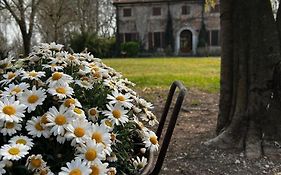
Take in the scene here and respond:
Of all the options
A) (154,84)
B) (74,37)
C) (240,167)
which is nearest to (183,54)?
(74,37)

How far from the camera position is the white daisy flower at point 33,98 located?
146 centimetres

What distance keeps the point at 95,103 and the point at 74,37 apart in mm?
34965

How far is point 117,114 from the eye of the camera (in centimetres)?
158

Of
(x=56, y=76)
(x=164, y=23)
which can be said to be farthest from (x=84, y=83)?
(x=164, y=23)

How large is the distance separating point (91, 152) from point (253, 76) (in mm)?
3419

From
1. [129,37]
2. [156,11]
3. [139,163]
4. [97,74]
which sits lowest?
[139,163]

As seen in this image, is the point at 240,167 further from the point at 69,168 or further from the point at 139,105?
the point at 69,168

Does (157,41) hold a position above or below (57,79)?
below

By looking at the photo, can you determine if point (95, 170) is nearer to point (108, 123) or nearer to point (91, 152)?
point (91, 152)

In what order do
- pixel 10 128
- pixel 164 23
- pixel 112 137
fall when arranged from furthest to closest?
pixel 164 23
pixel 112 137
pixel 10 128

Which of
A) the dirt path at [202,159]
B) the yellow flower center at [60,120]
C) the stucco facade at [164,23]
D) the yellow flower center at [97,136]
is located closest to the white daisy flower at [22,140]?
the yellow flower center at [60,120]

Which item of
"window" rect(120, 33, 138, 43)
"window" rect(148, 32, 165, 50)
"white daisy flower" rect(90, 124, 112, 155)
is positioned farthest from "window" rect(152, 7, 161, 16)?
"white daisy flower" rect(90, 124, 112, 155)

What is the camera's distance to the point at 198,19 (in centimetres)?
4159

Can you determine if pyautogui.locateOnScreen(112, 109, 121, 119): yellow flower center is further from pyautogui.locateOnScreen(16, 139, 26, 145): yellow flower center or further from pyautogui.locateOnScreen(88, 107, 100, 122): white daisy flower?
pyautogui.locateOnScreen(16, 139, 26, 145): yellow flower center
